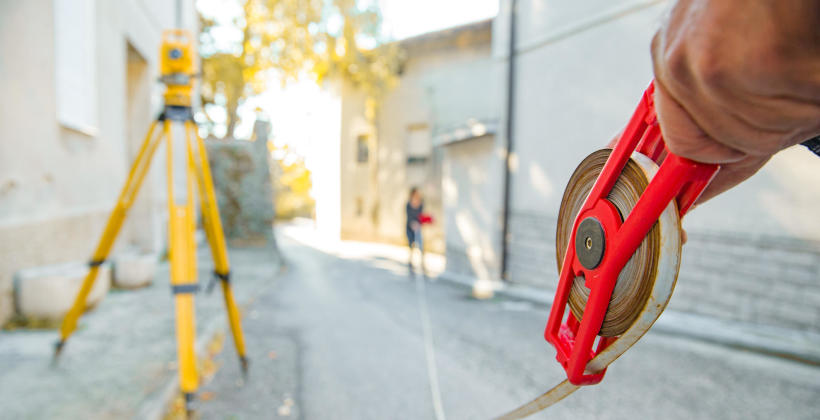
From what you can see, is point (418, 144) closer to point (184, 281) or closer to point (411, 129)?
point (411, 129)

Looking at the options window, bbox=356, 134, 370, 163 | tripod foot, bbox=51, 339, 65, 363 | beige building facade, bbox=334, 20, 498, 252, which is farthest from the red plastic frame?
window, bbox=356, 134, 370, 163

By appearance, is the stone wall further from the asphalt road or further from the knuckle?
the knuckle

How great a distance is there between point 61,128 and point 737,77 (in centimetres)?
631

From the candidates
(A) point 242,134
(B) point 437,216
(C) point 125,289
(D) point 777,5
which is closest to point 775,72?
(D) point 777,5

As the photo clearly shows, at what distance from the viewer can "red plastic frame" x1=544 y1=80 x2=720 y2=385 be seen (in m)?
0.77

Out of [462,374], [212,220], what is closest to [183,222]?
[212,220]

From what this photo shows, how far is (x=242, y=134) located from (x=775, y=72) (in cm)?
2608

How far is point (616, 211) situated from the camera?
0.89 m

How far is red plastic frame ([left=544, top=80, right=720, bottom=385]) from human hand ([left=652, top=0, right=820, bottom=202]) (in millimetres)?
51

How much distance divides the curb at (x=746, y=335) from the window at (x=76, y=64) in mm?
6668

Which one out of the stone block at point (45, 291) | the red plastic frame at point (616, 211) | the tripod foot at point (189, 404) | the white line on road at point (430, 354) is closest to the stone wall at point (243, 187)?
the white line on road at point (430, 354)

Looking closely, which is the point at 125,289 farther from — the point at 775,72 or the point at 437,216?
the point at 437,216

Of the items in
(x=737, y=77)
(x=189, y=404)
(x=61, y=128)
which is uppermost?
(x=61, y=128)

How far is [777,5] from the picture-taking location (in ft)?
1.72
